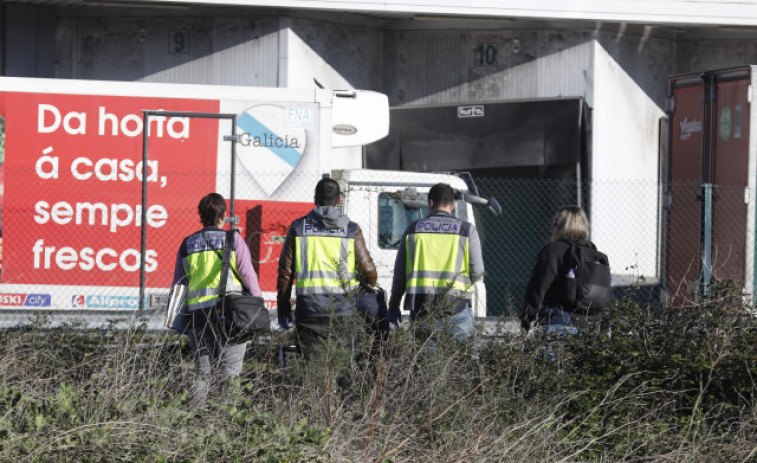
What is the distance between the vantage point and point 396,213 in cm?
1027

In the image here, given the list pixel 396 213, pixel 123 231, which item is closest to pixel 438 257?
pixel 396 213

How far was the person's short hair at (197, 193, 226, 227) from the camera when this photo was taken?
7015 mm

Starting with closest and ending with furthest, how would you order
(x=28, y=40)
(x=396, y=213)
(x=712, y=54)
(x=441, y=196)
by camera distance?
1. (x=441, y=196)
2. (x=396, y=213)
3. (x=28, y=40)
4. (x=712, y=54)

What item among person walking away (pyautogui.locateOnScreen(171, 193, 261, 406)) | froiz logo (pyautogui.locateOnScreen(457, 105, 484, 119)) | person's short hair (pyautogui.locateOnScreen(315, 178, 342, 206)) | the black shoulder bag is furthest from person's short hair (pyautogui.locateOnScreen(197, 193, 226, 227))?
froiz logo (pyautogui.locateOnScreen(457, 105, 484, 119))

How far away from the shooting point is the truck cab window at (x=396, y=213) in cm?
1020

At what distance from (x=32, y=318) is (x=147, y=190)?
1638 millimetres

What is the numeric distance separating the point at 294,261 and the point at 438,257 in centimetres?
94

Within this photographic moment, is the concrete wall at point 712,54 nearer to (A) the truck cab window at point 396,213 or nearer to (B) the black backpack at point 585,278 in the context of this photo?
(A) the truck cab window at point 396,213

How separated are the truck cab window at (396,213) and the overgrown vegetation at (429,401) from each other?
272cm

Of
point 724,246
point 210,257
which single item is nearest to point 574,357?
point 210,257

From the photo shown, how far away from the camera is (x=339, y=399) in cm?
598

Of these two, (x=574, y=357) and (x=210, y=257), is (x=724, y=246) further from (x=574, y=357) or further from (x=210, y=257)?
(x=210, y=257)

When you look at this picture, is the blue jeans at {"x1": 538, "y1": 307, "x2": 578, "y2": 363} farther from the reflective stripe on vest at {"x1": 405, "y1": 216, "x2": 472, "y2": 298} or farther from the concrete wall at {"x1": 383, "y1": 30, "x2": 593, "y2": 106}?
the concrete wall at {"x1": 383, "y1": 30, "x2": 593, "y2": 106}

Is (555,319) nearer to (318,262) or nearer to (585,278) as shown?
(585,278)
